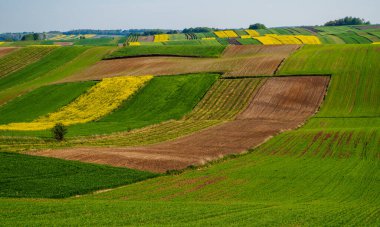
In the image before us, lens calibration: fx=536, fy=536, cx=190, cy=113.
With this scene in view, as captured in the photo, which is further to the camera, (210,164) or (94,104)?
(94,104)

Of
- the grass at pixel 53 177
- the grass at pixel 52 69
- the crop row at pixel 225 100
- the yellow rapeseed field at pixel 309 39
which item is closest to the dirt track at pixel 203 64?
the grass at pixel 52 69

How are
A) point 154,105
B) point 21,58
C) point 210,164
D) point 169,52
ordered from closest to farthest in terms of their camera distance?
point 210,164 → point 154,105 → point 169,52 → point 21,58

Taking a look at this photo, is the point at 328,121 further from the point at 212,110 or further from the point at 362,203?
the point at 362,203

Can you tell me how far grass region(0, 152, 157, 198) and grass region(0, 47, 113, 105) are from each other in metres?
52.0

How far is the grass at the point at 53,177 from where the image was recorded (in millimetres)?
32875

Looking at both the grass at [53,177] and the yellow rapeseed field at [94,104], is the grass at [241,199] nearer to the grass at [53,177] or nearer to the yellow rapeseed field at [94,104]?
the grass at [53,177]

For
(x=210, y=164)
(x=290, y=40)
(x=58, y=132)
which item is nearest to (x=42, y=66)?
(x=58, y=132)

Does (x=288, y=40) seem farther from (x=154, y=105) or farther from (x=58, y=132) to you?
(x=58, y=132)

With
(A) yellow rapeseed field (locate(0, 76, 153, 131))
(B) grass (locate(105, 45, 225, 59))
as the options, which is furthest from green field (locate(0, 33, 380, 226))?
(B) grass (locate(105, 45, 225, 59))

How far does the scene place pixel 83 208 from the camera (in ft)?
86.1

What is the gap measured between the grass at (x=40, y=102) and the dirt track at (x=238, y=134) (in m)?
29.2

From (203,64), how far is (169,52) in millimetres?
18787

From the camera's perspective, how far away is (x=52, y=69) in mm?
116750

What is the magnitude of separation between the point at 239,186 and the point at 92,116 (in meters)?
44.1
